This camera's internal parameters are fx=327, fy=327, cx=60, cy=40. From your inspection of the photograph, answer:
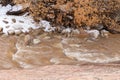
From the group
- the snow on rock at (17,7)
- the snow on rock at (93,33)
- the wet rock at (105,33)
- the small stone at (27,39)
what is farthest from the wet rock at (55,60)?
the snow on rock at (17,7)

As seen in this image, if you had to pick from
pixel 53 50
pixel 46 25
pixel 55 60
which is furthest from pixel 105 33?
pixel 55 60

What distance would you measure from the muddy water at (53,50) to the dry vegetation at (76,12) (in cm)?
96

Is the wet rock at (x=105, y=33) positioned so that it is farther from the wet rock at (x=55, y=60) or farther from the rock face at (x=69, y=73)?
the rock face at (x=69, y=73)

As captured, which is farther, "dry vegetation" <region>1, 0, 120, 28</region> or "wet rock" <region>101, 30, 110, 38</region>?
"wet rock" <region>101, 30, 110, 38</region>

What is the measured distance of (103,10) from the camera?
50.4ft

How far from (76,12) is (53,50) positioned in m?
2.73

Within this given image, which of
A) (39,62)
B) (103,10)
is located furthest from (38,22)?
(39,62)

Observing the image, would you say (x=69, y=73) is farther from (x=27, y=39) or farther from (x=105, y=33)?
(x=105, y=33)

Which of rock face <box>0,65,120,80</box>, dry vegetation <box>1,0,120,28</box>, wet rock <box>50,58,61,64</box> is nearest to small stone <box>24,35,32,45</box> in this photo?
dry vegetation <box>1,0,120,28</box>

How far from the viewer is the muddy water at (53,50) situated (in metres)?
12.1

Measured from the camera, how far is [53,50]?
43.6 ft

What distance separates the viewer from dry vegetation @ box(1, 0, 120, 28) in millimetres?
14992

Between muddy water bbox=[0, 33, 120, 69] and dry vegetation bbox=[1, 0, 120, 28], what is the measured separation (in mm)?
964

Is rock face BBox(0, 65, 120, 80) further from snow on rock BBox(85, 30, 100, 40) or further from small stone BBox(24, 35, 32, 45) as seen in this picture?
snow on rock BBox(85, 30, 100, 40)
